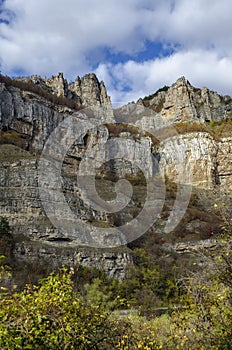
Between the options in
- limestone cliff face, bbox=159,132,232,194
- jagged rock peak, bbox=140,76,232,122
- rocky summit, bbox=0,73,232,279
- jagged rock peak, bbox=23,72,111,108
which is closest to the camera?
rocky summit, bbox=0,73,232,279

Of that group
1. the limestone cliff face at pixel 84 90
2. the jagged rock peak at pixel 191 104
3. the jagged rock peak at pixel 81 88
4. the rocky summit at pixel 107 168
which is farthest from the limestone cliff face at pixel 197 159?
the jagged rock peak at pixel 81 88

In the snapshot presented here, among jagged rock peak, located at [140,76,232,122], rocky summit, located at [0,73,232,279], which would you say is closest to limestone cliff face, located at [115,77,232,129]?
jagged rock peak, located at [140,76,232,122]

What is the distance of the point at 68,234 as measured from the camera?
96.9 feet

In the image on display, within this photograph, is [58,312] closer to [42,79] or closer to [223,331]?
[223,331]

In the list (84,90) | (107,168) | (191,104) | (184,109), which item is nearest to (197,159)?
(107,168)

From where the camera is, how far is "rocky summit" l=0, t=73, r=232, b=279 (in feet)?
96.5

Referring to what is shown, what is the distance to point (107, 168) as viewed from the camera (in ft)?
202

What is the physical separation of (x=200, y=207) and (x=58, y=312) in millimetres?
49231

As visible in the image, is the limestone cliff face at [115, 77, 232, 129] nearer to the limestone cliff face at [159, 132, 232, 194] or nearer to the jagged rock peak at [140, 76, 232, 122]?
the jagged rock peak at [140, 76, 232, 122]

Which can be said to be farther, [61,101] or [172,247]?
[61,101]

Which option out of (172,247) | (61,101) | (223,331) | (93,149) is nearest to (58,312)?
(223,331)

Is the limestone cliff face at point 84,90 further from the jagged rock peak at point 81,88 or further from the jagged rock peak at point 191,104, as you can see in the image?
the jagged rock peak at point 191,104

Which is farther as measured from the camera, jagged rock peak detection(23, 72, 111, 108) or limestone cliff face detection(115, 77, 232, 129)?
jagged rock peak detection(23, 72, 111, 108)

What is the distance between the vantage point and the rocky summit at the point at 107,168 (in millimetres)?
29422
